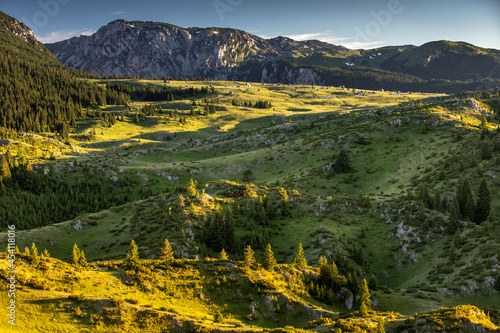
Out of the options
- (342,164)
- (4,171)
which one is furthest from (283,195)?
(4,171)

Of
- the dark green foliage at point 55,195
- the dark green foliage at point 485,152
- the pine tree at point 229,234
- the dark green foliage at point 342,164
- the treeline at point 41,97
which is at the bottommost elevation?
the dark green foliage at point 55,195

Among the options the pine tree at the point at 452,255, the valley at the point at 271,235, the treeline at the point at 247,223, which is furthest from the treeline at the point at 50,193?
the pine tree at the point at 452,255

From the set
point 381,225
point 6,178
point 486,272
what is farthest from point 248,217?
point 6,178

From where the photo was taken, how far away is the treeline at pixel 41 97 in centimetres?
13150

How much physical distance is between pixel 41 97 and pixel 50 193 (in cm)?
12519

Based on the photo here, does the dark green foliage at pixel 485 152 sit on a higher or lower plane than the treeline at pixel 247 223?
higher

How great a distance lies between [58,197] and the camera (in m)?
63.7

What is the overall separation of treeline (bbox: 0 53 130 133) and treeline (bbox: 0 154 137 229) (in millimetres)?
67876

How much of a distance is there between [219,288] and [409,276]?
2261 cm

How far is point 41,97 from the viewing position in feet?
519

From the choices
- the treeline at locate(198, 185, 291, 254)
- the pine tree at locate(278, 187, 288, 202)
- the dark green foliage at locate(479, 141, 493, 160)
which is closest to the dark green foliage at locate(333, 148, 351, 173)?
the pine tree at locate(278, 187, 288, 202)

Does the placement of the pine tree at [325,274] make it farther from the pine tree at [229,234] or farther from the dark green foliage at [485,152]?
the dark green foliage at [485,152]

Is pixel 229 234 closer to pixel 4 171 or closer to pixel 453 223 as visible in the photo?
pixel 453 223

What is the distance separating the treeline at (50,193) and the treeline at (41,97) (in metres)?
67.9
